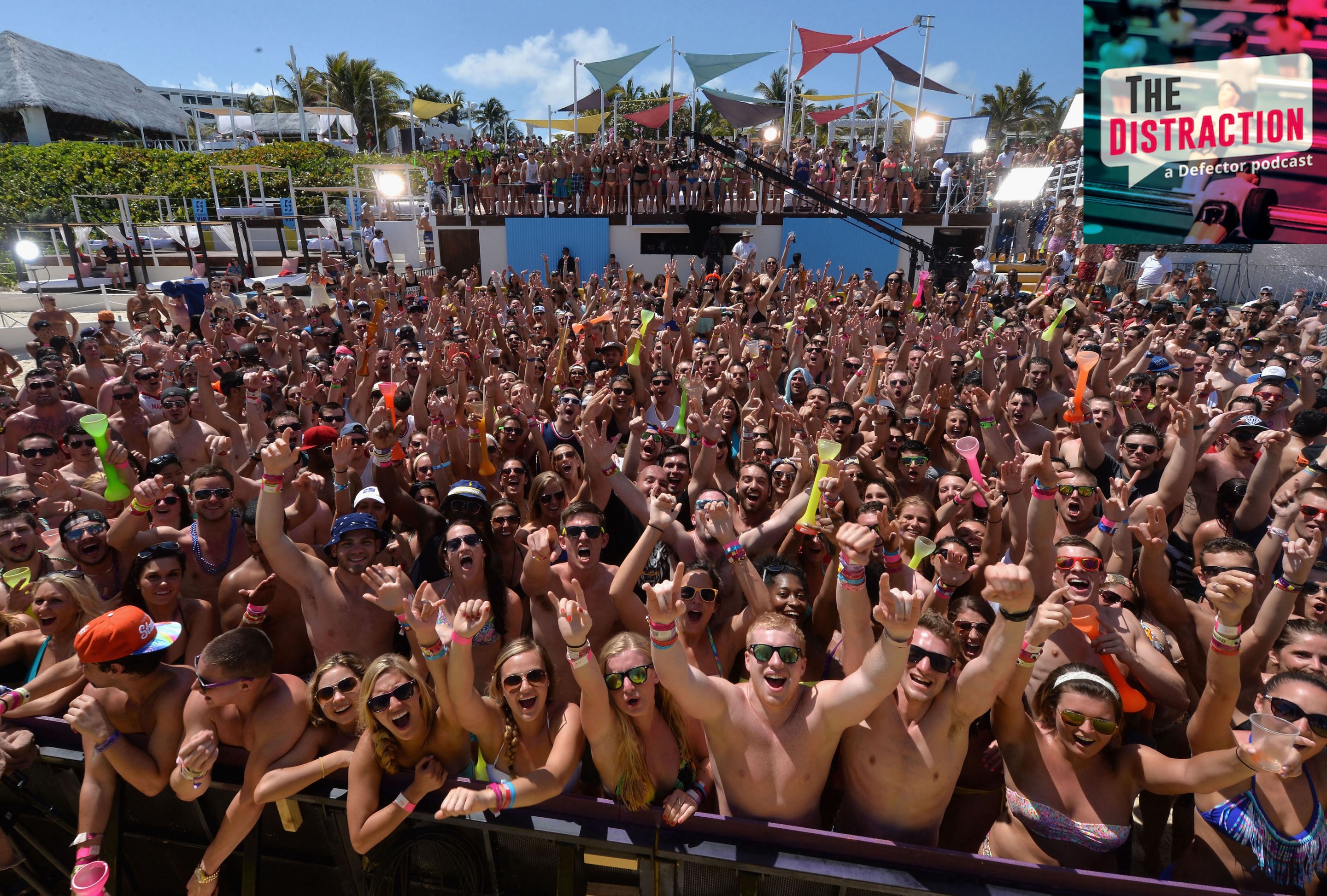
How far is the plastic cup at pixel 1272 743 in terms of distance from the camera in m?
1.83

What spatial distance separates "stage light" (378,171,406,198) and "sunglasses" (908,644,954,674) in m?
22.9

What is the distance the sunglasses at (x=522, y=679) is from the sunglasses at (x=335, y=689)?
61 centimetres

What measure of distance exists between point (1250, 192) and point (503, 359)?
391 inches

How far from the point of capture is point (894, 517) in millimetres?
3797

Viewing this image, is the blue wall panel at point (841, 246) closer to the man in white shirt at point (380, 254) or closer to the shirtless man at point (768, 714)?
the man in white shirt at point (380, 254)

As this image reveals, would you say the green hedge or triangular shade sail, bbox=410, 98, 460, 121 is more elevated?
triangular shade sail, bbox=410, 98, 460, 121

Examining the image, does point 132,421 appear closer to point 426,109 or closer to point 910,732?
point 910,732

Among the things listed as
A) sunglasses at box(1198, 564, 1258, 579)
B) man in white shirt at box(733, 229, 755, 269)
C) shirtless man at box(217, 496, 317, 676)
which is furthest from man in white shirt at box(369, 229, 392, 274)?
sunglasses at box(1198, 564, 1258, 579)

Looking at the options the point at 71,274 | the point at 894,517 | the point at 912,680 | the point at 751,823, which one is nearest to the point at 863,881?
the point at 751,823

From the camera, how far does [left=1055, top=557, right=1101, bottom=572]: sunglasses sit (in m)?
2.85

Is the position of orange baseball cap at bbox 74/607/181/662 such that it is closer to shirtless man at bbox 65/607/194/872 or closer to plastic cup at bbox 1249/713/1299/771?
shirtless man at bbox 65/607/194/872

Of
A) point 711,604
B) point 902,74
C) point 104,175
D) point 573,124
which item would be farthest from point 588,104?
point 711,604
